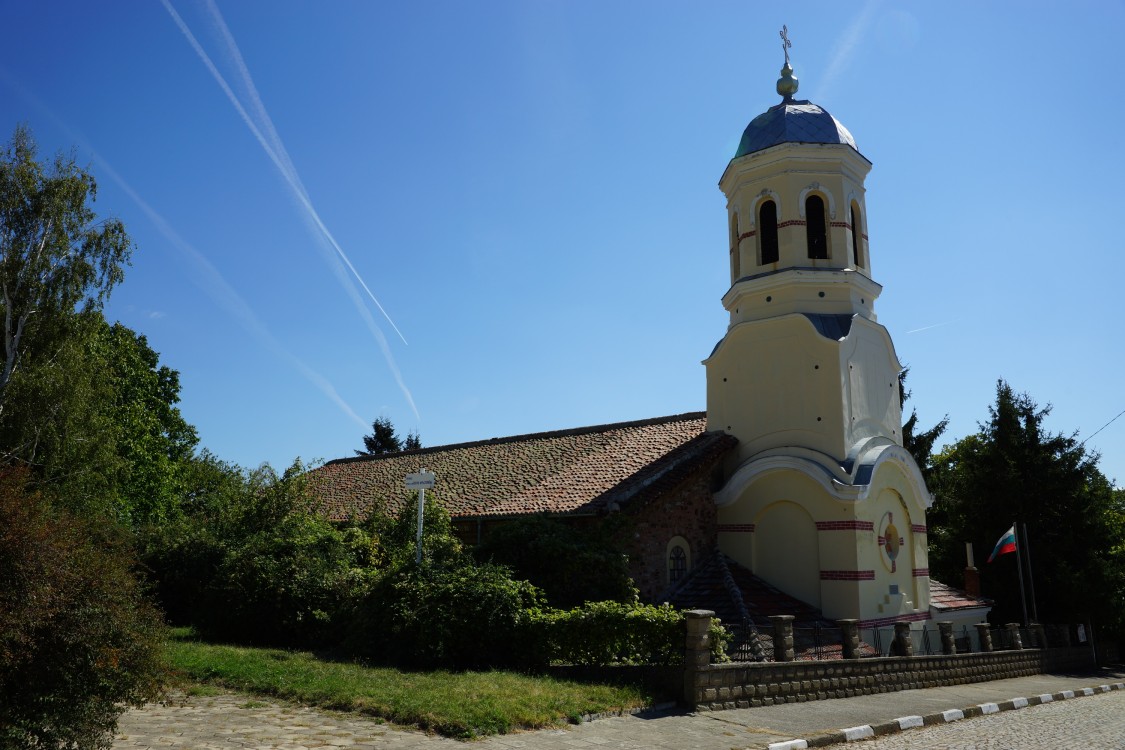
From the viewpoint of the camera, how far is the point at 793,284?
68.4ft

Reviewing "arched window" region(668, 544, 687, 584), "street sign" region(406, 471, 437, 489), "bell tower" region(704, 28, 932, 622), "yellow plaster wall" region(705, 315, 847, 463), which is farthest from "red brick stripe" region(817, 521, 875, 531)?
"street sign" region(406, 471, 437, 489)

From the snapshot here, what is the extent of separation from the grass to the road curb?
217cm

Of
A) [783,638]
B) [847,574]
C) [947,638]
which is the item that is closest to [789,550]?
[847,574]

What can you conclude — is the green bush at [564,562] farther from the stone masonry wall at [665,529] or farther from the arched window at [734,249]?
the arched window at [734,249]

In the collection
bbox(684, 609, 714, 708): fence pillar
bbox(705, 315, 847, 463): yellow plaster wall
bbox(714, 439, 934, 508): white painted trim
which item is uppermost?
bbox(705, 315, 847, 463): yellow plaster wall

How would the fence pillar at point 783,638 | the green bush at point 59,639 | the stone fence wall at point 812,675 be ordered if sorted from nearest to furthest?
the green bush at point 59,639 < the stone fence wall at point 812,675 < the fence pillar at point 783,638

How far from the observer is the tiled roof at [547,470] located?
60.8 ft

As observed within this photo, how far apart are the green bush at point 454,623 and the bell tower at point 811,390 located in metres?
8.04

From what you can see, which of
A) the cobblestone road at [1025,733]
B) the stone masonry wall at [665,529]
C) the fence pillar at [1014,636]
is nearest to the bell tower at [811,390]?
the stone masonry wall at [665,529]

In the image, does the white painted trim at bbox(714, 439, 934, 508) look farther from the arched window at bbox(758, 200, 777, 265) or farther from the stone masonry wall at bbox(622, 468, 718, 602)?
the arched window at bbox(758, 200, 777, 265)

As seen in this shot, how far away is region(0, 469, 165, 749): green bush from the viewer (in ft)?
21.2

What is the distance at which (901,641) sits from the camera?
1658 cm

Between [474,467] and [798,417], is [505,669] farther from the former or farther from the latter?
[474,467]

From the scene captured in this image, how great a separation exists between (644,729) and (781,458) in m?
10.7
